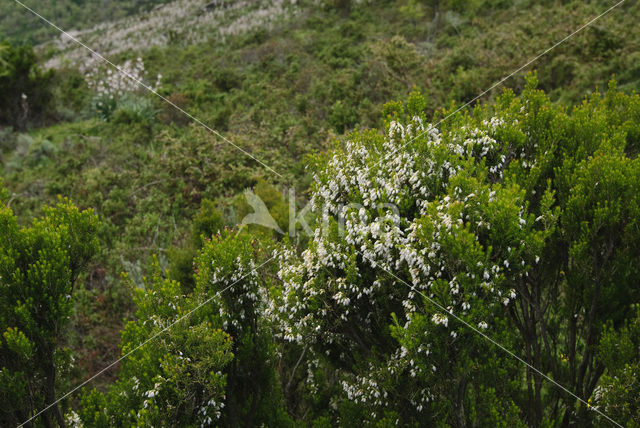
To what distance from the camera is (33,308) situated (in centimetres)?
419

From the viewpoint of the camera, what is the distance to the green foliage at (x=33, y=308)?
13.3 ft

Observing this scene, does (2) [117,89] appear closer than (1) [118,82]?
Yes

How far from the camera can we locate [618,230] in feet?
14.3

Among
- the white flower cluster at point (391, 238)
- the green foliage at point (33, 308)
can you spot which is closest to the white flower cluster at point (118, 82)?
the green foliage at point (33, 308)

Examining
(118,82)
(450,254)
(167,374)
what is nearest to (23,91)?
(118,82)

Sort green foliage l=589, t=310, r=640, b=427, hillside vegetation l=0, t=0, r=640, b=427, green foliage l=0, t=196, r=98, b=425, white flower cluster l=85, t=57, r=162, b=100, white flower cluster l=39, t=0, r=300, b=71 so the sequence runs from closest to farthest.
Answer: green foliage l=589, t=310, r=640, b=427 < hillside vegetation l=0, t=0, r=640, b=427 < green foliage l=0, t=196, r=98, b=425 < white flower cluster l=85, t=57, r=162, b=100 < white flower cluster l=39, t=0, r=300, b=71

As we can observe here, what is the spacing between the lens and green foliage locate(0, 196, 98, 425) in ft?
13.3

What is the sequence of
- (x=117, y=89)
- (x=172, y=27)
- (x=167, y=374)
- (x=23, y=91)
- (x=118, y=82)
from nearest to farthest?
(x=167, y=374), (x=23, y=91), (x=117, y=89), (x=118, y=82), (x=172, y=27)

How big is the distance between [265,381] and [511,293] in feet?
9.16

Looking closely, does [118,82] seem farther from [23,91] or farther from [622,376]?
[622,376]

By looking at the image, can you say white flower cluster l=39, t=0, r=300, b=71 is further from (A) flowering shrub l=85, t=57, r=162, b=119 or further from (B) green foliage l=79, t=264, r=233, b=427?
(B) green foliage l=79, t=264, r=233, b=427

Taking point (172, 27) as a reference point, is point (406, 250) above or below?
above

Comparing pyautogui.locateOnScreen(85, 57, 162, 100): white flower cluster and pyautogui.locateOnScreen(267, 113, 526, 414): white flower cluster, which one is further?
pyautogui.locateOnScreen(85, 57, 162, 100): white flower cluster

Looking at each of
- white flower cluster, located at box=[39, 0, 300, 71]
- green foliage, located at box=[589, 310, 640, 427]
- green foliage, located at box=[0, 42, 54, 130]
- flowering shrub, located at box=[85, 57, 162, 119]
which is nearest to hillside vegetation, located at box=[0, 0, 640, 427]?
green foliage, located at box=[589, 310, 640, 427]
